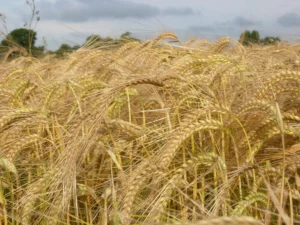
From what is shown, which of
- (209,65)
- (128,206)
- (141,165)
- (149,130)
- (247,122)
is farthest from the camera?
(209,65)

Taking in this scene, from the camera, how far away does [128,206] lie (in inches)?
64.0

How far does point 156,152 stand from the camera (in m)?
1.90

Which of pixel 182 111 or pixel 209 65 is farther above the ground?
pixel 209 65

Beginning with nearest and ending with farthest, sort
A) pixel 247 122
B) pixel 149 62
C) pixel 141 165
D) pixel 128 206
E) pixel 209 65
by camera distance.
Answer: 1. pixel 128 206
2. pixel 141 165
3. pixel 247 122
4. pixel 209 65
5. pixel 149 62

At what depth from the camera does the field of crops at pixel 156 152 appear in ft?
5.61

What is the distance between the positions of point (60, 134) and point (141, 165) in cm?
55

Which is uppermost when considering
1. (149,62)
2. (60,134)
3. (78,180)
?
(149,62)

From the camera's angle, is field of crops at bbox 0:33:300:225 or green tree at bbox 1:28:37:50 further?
green tree at bbox 1:28:37:50

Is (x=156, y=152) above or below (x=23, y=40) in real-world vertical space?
above

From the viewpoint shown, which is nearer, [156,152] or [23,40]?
[156,152]

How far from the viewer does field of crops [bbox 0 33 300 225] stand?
1.71 metres

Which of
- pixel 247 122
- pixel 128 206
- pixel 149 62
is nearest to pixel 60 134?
pixel 128 206

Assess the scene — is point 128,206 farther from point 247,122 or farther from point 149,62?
point 149,62

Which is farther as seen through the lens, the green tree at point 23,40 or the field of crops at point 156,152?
Answer: the green tree at point 23,40
